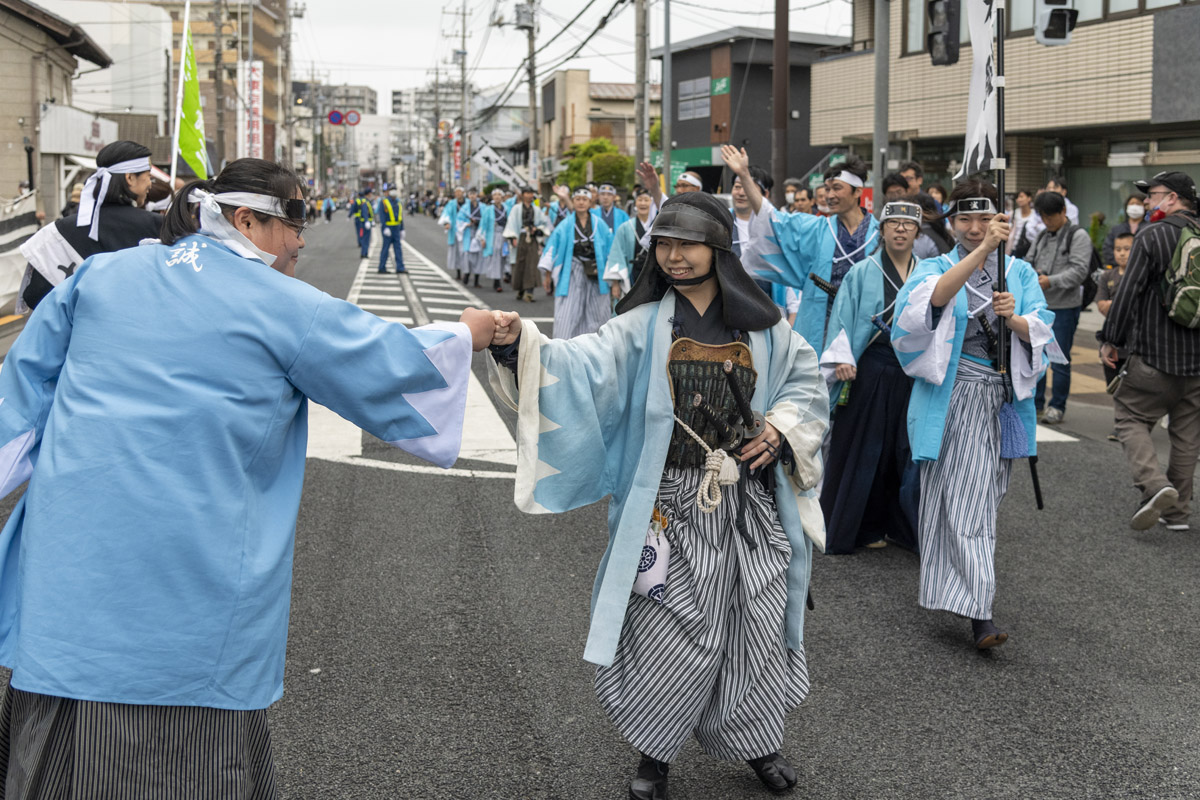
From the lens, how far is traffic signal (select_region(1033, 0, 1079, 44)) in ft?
26.7

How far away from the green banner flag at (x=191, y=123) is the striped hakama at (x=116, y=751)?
6.97 meters

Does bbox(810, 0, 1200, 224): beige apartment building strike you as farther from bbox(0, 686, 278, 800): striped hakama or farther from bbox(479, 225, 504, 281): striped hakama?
bbox(0, 686, 278, 800): striped hakama

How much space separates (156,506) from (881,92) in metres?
12.3

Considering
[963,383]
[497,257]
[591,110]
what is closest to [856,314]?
[963,383]

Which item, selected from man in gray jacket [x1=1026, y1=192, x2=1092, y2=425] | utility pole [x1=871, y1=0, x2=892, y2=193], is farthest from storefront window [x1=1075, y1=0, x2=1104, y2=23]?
man in gray jacket [x1=1026, y1=192, x2=1092, y2=425]

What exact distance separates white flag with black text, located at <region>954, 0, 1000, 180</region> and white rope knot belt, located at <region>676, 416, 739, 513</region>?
248 centimetres

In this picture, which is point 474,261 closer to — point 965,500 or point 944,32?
point 944,32

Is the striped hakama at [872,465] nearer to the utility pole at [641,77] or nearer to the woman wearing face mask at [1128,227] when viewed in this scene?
the woman wearing face mask at [1128,227]

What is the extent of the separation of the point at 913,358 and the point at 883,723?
1.62m

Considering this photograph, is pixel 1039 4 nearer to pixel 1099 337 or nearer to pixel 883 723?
pixel 1099 337

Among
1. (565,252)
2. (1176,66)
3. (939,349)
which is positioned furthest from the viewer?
(1176,66)

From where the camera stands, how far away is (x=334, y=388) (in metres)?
2.64

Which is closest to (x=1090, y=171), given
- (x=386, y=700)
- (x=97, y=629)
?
(x=386, y=700)

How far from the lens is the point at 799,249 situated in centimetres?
687
